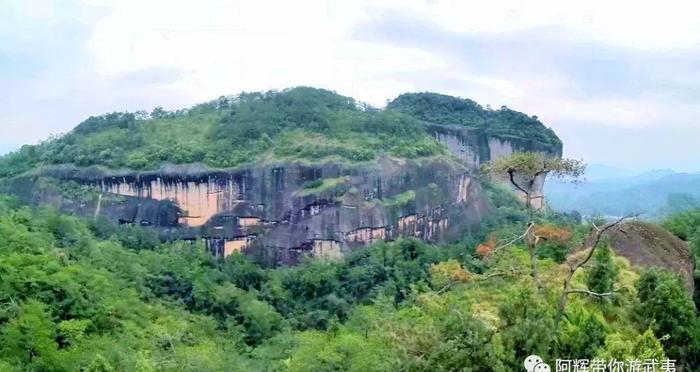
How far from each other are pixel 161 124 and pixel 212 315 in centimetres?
1507

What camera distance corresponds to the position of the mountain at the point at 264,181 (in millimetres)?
28984

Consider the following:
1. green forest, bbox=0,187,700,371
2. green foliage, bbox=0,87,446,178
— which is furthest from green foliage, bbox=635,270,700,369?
green foliage, bbox=0,87,446,178

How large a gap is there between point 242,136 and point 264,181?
3.28 m

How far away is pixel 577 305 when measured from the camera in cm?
917

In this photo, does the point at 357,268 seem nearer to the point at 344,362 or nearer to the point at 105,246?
the point at 105,246

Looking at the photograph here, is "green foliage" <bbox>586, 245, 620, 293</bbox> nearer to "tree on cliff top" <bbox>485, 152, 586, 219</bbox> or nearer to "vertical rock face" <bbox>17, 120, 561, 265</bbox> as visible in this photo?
"tree on cliff top" <bbox>485, 152, 586, 219</bbox>

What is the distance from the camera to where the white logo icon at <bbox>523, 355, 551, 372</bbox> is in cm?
691

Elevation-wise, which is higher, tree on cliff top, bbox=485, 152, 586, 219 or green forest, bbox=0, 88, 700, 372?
tree on cliff top, bbox=485, 152, 586, 219

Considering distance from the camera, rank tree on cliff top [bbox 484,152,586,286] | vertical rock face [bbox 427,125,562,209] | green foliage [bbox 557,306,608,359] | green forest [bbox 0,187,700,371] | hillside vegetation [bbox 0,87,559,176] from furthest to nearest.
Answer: vertical rock face [bbox 427,125,562,209], hillside vegetation [bbox 0,87,559,176], tree on cliff top [bbox 484,152,586,286], green foliage [bbox 557,306,608,359], green forest [bbox 0,187,700,371]

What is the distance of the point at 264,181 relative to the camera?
29.3 metres

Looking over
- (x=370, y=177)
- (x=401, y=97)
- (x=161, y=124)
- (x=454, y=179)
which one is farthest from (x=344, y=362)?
(x=401, y=97)

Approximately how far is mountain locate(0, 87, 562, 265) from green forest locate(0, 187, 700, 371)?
3.84 feet

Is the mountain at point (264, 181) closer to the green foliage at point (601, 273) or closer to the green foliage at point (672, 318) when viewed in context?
the green foliage at point (601, 273)

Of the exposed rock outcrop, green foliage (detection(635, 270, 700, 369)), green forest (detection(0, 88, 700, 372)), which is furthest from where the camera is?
the exposed rock outcrop
